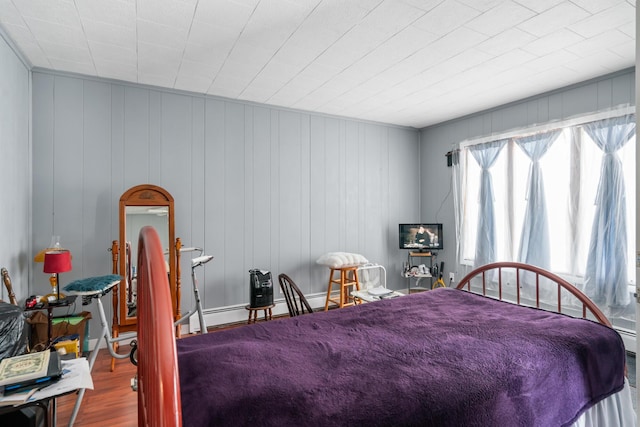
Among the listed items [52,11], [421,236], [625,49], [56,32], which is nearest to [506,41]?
[625,49]

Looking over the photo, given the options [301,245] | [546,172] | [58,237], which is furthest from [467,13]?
[58,237]

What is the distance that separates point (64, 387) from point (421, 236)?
4.08m

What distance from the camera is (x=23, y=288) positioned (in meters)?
2.78

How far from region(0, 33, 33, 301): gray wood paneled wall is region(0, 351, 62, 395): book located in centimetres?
134

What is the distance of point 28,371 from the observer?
1.31 metres

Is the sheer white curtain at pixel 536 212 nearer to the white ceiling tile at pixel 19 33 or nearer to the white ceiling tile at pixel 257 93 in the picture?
the white ceiling tile at pixel 257 93

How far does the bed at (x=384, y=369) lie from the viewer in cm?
101

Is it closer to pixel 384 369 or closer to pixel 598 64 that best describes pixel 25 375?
pixel 384 369

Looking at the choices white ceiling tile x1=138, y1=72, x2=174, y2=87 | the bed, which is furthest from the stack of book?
white ceiling tile x1=138, y1=72, x2=174, y2=87

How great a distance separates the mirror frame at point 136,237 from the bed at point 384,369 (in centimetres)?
173

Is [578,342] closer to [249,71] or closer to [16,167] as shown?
[249,71]

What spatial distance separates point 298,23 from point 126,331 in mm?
2941

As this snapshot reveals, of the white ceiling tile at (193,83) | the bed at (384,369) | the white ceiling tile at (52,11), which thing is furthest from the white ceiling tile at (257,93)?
the bed at (384,369)

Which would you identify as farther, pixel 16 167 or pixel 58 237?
pixel 58 237
